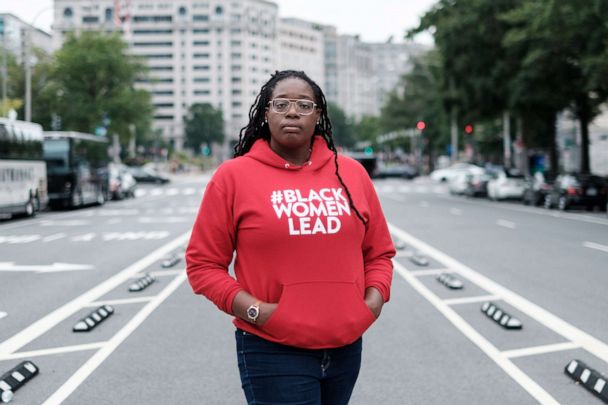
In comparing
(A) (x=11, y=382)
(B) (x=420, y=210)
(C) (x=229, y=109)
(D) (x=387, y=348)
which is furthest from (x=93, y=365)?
(C) (x=229, y=109)

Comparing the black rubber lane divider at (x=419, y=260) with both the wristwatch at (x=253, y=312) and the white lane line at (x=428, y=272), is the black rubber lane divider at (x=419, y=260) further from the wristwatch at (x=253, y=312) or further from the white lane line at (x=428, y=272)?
the wristwatch at (x=253, y=312)

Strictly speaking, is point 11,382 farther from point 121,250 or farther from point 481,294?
point 121,250

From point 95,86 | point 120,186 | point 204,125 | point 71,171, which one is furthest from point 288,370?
point 204,125

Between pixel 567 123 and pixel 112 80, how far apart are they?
111 ft

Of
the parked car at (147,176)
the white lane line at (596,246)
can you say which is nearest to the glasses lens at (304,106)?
the white lane line at (596,246)

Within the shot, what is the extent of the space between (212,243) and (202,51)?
587 ft

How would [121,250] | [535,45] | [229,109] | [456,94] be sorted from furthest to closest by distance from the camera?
[229,109] → [456,94] → [535,45] → [121,250]

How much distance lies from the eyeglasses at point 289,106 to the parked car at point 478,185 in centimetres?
4129

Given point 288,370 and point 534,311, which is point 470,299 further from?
point 288,370

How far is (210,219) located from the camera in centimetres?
313

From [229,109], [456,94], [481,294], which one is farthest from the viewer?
[229,109]

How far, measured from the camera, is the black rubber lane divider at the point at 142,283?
11.2 metres

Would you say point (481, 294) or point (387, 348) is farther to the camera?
point (481, 294)

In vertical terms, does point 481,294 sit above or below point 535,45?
below
